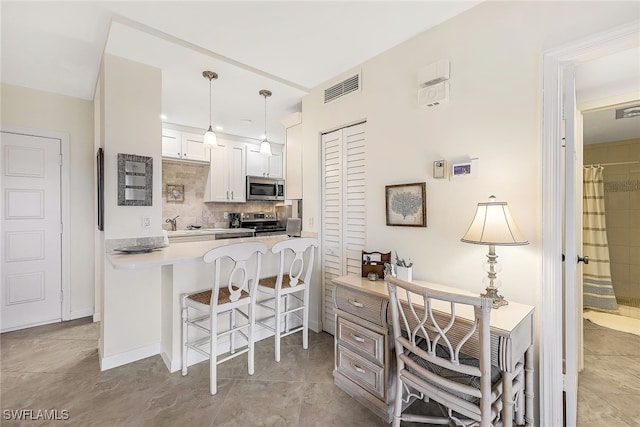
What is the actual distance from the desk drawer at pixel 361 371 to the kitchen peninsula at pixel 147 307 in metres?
1.01

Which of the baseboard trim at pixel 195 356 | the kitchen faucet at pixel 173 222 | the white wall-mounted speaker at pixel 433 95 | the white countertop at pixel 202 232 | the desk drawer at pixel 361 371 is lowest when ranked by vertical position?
the baseboard trim at pixel 195 356

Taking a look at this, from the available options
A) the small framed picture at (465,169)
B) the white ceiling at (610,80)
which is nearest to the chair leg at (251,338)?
the small framed picture at (465,169)

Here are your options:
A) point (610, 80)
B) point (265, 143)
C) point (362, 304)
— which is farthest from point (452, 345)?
point (265, 143)

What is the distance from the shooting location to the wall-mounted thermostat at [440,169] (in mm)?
1903

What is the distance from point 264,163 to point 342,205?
290 cm

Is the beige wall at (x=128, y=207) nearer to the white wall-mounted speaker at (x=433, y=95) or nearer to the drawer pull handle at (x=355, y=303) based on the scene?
the drawer pull handle at (x=355, y=303)

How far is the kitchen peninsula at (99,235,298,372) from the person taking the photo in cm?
225

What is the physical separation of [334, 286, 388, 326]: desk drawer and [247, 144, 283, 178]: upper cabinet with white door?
345cm

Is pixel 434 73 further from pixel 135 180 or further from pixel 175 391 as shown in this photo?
pixel 175 391

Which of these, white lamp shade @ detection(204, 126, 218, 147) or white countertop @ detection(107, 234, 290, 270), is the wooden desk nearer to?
white countertop @ detection(107, 234, 290, 270)

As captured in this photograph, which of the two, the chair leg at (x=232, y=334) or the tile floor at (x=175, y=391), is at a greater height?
the chair leg at (x=232, y=334)

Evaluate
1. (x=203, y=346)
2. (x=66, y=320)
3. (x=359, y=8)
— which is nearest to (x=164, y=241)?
(x=203, y=346)

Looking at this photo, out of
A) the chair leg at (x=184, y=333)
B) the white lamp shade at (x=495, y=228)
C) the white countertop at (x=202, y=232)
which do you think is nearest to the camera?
the white lamp shade at (x=495, y=228)

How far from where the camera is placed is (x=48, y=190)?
312 centimetres
